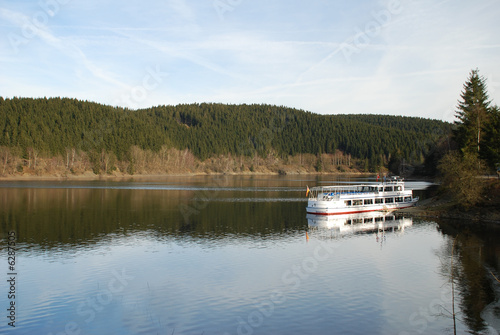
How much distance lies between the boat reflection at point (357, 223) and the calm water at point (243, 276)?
1.69ft

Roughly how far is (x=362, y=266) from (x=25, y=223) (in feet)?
141

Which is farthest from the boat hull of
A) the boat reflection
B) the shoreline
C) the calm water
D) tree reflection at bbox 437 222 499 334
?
tree reflection at bbox 437 222 499 334

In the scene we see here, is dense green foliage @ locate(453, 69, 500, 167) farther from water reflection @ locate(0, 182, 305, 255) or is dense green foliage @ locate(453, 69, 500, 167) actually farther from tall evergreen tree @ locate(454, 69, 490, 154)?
water reflection @ locate(0, 182, 305, 255)

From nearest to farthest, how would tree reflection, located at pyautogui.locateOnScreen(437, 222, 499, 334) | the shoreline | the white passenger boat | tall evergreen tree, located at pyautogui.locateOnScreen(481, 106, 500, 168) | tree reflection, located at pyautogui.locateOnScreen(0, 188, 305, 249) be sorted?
tree reflection, located at pyautogui.locateOnScreen(437, 222, 499, 334) < tree reflection, located at pyautogui.locateOnScreen(0, 188, 305, 249) < the shoreline < tall evergreen tree, located at pyautogui.locateOnScreen(481, 106, 500, 168) < the white passenger boat

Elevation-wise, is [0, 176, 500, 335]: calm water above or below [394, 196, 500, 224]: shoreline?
below

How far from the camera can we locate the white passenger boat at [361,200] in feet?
217

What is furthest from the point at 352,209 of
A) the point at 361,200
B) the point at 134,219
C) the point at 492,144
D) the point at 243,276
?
the point at 243,276

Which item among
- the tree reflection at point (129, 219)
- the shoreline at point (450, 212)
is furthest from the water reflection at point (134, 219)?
the shoreline at point (450, 212)

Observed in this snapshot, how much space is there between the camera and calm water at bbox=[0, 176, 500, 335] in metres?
23.3

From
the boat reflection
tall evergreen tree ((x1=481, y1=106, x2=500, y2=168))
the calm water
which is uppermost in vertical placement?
tall evergreen tree ((x1=481, y1=106, x2=500, y2=168))

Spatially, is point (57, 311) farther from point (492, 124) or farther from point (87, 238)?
point (492, 124)

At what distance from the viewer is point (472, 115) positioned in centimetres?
8106

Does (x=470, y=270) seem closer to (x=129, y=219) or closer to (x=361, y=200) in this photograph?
(x=361, y=200)

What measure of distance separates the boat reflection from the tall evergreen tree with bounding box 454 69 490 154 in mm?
23276
